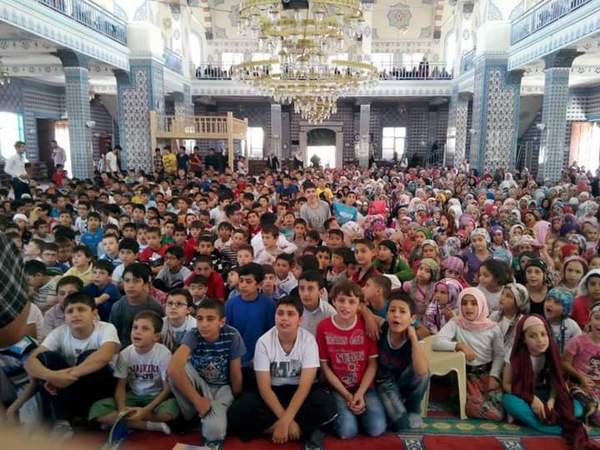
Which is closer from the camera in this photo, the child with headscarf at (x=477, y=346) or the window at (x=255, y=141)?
the child with headscarf at (x=477, y=346)

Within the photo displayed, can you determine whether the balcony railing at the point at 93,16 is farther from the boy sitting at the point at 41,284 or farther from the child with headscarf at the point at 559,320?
the child with headscarf at the point at 559,320

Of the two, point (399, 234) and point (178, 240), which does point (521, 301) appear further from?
point (178, 240)

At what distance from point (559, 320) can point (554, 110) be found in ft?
26.1

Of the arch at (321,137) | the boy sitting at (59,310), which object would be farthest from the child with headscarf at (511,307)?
the arch at (321,137)

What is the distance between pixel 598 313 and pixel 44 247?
162 inches

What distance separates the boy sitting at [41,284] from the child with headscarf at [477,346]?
8.79 ft

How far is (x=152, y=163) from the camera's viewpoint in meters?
12.1

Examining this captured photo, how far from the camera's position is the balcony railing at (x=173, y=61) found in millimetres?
13858

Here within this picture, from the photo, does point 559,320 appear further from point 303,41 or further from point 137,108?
point 137,108

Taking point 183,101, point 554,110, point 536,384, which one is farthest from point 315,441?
point 183,101

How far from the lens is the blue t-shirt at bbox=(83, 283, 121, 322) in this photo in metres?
3.46

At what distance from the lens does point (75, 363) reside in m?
2.72

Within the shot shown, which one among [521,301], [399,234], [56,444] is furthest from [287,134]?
[56,444]

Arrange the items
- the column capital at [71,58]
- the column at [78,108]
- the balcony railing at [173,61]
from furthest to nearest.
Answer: the balcony railing at [173,61]
the column at [78,108]
the column capital at [71,58]
